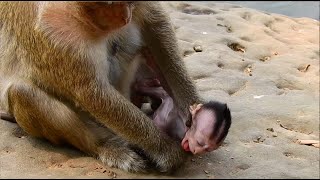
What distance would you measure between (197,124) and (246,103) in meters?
1.70

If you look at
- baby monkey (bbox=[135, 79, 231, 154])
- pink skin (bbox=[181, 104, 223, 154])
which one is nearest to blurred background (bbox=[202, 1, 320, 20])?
baby monkey (bbox=[135, 79, 231, 154])

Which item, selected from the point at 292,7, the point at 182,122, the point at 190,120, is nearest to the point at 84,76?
the point at 190,120

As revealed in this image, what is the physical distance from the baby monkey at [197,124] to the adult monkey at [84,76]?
0.12m

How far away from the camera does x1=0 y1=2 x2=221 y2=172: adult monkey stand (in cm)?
420

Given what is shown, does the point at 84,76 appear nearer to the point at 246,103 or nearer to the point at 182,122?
the point at 182,122

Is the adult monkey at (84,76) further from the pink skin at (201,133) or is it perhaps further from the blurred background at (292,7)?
the blurred background at (292,7)

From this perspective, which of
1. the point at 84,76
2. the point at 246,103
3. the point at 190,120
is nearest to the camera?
the point at 84,76

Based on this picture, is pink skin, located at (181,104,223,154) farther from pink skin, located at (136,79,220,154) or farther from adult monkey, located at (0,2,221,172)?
adult monkey, located at (0,2,221,172)

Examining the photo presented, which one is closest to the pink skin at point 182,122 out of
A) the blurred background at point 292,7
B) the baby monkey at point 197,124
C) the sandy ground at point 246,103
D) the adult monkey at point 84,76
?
the baby monkey at point 197,124

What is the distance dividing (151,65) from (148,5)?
57 cm

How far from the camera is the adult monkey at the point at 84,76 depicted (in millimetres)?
4199

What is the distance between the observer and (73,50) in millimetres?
4195

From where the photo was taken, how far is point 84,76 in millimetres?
4246

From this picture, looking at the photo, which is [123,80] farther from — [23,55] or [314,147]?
[314,147]
